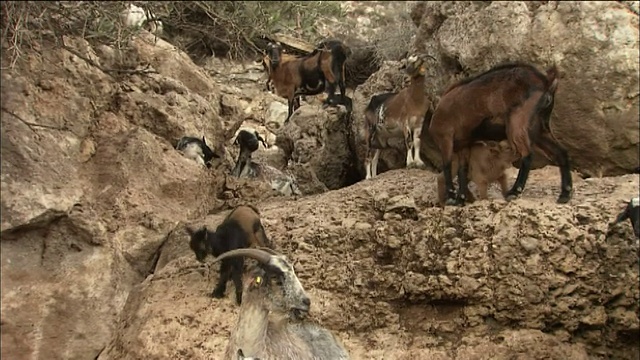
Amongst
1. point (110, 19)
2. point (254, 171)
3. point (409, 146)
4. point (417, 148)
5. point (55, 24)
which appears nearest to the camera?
point (110, 19)

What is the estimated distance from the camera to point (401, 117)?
1073 centimetres

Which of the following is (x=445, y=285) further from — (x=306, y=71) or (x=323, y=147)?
(x=306, y=71)

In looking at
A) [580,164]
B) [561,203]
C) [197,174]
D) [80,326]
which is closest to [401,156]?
[580,164]

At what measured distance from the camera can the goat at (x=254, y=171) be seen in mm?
11094

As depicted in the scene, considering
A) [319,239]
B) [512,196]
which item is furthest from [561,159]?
[319,239]

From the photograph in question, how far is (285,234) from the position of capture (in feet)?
26.2

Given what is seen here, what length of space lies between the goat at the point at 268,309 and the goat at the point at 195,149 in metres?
3.49

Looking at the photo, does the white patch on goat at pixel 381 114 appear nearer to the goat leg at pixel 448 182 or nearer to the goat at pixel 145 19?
the goat at pixel 145 19

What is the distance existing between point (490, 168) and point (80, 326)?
13.4 ft

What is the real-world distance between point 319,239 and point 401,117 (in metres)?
3.39

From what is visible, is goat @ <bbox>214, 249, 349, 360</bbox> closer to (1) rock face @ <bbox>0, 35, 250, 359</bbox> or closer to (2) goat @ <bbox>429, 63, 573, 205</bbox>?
(1) rock face @ <bbox>0, 35, 250, 359</bbox>

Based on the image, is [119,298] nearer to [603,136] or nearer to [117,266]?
[117,266]

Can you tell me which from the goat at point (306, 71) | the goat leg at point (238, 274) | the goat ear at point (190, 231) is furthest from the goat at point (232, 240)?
the goat at point (306, 71)

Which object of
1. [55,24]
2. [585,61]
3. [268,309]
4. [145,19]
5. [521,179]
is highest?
[145,19]
